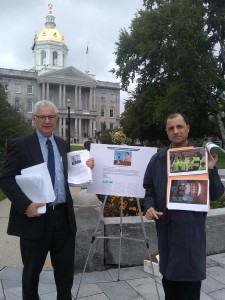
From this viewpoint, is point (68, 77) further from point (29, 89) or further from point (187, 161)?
point (187, 161)

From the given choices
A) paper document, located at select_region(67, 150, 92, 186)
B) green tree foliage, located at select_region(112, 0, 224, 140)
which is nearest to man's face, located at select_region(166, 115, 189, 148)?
paper document, located at select_region(67, 150, 92, 186)

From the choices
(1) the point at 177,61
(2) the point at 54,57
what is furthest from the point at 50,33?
(1) the point at 177,61

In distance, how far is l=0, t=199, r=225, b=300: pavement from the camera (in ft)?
13.8

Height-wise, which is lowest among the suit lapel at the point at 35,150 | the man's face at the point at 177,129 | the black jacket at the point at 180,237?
the black jacket at the point at 180,237

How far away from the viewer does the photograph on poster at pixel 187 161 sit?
2.93 metres

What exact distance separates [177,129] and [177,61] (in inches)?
972

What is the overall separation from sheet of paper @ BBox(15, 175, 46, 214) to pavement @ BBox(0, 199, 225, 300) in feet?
4.92

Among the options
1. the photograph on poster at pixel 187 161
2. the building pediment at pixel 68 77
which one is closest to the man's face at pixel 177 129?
the photograph on poster at pixel 187 161

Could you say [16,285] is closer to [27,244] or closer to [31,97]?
[27,244]

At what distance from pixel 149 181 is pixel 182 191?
1.16ft

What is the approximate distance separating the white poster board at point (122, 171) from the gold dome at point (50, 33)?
110 metres

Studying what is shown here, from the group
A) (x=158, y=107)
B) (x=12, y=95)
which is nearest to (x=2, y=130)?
(x=158, y=107)

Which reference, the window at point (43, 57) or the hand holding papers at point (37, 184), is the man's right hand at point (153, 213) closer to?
the hand holding papers at point (37, 184)

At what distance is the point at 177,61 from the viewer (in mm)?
26391
